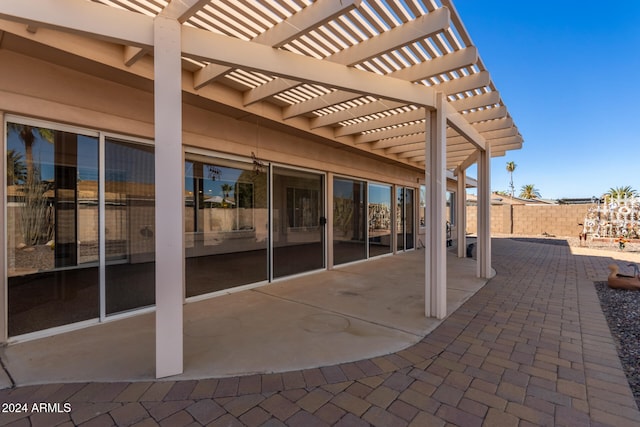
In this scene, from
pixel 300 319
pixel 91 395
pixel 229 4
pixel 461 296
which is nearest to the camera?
pixel 91 395

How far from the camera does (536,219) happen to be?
57.1 ft

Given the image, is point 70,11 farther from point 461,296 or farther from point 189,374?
point 461,296

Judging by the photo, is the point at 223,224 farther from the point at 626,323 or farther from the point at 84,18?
the point at 626,323

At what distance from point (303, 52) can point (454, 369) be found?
362cm

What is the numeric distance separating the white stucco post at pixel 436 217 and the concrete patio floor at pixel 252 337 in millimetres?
296

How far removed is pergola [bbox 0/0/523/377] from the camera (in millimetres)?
2256

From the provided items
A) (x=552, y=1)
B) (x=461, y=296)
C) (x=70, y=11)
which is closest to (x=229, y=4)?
(x=70, y=11)

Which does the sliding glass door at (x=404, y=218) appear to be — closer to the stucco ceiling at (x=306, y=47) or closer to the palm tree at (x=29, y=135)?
the stucco ceiling at (x=306, y=47)

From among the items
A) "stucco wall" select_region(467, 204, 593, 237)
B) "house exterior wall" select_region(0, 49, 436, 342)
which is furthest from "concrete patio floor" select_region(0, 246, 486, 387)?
"stucco wall" select_region(467, 204, 593, 237)

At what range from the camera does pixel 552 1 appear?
6.93 metres

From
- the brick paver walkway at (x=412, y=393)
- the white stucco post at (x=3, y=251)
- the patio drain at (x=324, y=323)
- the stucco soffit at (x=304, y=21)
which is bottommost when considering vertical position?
the brick paver walkway at (x=412, y=393)

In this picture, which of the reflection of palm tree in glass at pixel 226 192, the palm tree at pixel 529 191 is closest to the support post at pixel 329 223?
the reflection of palm tree in glass at pixel 226 192

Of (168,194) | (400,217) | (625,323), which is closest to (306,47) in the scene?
(168,194)

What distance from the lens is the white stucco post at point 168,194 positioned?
7.40 ft
